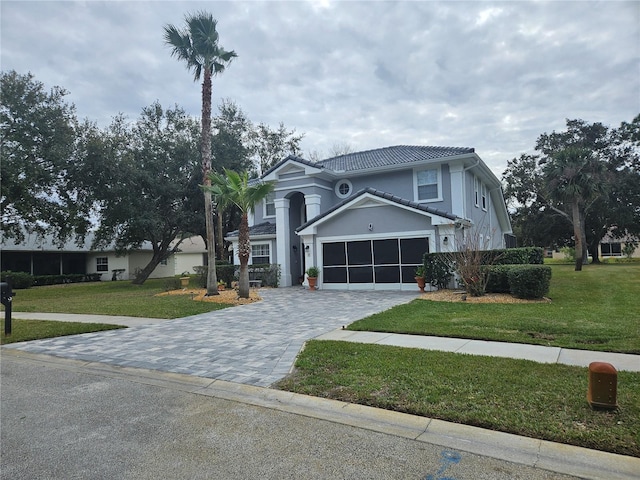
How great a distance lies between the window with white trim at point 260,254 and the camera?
23.1 metres

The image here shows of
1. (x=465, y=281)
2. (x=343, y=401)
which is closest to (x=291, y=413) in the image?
(x=343, y=401)

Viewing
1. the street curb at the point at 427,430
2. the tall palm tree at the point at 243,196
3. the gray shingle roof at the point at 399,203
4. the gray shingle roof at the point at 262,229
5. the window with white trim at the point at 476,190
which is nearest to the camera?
the street curb at the point at 427,430

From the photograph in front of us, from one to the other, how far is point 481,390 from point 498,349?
2261 mm

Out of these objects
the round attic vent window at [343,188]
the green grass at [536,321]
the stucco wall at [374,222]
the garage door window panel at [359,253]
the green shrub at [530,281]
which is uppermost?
the round attic vent window at [343,188]

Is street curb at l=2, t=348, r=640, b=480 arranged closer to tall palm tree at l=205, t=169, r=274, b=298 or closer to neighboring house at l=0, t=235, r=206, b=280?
tall palm tree at l=205, t=169, r=274, b=298

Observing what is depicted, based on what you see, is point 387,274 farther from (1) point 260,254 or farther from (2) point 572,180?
(2) point 572,180

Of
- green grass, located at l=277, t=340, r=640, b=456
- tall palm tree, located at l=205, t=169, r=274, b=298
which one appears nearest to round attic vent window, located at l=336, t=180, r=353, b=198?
tall palm tree, located at l=205, t=169, r=274, b=298

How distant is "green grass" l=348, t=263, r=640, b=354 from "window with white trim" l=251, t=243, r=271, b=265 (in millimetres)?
11754

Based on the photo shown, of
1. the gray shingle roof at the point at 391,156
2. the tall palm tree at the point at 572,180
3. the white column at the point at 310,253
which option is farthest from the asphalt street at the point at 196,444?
the tall palm tree at the point at 572,180

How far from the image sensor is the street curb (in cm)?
328

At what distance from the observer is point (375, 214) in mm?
18125

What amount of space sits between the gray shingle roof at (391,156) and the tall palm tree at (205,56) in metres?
6.53

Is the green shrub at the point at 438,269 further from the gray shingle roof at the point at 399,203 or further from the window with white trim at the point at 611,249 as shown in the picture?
the window with white trim at the point at 611,249

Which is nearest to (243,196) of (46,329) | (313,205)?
(313,205)
